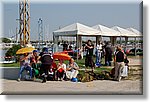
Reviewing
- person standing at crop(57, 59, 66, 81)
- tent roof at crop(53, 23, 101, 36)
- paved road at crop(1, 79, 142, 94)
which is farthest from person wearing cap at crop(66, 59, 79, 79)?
tent roof at crop(53, 23, 101, 36)

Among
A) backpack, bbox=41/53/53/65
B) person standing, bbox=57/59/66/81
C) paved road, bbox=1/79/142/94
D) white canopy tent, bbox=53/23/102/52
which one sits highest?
white canopy tent, bbox=53/23/102/52

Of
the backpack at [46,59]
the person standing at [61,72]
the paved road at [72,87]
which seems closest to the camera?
the paved road at [72,87]

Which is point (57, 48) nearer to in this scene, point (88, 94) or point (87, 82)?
point (87, 82)

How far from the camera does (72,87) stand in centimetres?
789

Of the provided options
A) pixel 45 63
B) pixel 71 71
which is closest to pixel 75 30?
pixel 71 71

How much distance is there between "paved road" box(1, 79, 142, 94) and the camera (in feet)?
23.8

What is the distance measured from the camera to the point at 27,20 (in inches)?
370

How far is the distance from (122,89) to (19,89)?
8.17 ft

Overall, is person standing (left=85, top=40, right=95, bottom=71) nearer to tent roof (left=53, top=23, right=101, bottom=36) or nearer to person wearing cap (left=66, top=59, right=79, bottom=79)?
person wearing cap (left=66, top=59, right=79, bottom=79)

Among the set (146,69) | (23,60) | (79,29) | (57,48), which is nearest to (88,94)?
(146,69)

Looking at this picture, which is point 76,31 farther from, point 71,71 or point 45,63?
point 45,63

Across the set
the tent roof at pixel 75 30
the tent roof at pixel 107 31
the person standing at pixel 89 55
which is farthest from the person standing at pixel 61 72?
the tent roof at pixel 107 31

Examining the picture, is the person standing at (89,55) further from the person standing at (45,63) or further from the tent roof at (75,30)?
the person standing at (45,63)

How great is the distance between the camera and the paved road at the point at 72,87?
7.26m
